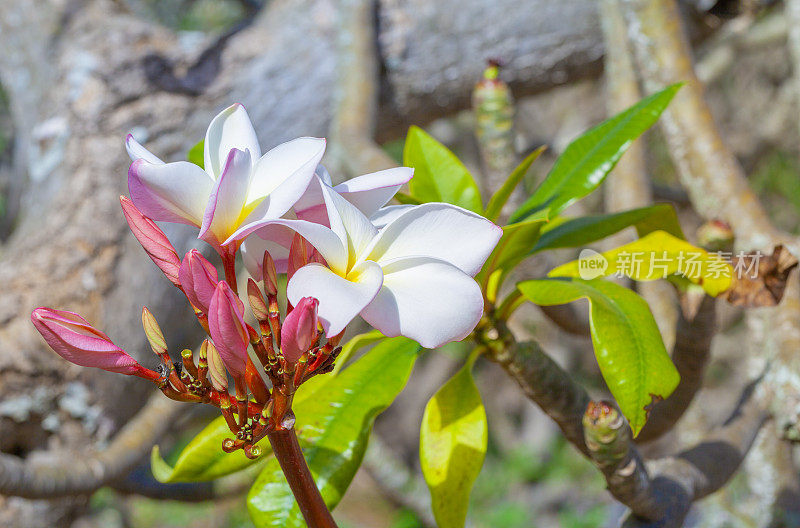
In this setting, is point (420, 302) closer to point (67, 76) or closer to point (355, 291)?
point (355, 291)

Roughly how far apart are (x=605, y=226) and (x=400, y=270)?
328 millimetres

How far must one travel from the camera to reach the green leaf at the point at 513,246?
0.61 m

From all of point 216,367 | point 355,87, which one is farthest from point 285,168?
point 355,87

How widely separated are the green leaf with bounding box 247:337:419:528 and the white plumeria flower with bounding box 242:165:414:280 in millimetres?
186

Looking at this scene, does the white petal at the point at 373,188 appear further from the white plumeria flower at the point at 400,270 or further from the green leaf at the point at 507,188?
the green leaf at the point at 507,188

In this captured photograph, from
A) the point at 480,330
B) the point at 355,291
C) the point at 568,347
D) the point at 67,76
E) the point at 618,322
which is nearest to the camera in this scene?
the point at 355,291

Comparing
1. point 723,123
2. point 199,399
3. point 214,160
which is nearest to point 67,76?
point 214,160

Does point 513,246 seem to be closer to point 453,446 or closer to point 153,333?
point 453,446

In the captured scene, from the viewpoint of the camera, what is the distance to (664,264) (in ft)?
2.08

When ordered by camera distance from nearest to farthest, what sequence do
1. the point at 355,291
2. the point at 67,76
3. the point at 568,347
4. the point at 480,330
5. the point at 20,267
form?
the point at 355,291, the point at 480,330, the point at 20,267, the point at 67,76, the point at 568,347

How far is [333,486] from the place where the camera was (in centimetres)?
58

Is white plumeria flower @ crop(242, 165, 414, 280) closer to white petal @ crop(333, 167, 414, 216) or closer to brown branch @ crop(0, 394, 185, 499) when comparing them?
white petal @ crop(333, 167, 414, 216)

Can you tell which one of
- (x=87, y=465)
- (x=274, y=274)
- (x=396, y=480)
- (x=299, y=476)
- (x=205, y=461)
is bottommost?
(x=396, y=480)

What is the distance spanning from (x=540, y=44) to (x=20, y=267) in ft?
3.50
